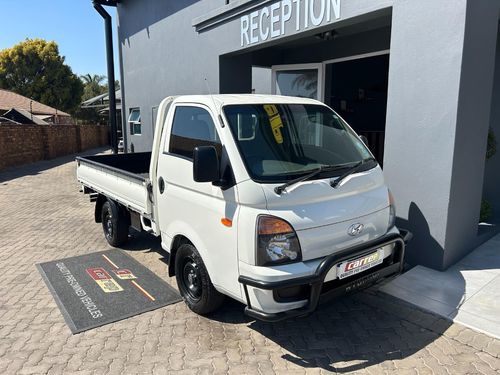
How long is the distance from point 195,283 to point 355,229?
156cm

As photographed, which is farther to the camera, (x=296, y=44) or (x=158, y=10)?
(x=158, y=10)

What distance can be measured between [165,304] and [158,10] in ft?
29.8

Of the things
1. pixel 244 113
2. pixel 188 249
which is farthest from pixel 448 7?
pixel 188 249

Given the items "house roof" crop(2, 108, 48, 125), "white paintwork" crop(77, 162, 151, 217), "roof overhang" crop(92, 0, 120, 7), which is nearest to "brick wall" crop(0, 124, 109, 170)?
"house roof" crop(2, 108, 48, 125)

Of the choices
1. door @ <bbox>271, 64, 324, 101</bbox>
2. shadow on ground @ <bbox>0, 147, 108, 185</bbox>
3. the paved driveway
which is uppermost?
door @ <bbox>271, 64, 324, 101</bbox>

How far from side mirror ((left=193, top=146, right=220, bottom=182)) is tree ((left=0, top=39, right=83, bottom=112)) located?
34.4m

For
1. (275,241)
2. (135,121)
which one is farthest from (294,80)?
(135,121)

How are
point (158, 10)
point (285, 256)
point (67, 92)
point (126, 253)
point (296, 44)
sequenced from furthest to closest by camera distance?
point (67, 92) < point (158, 10) < point (296, 44) < point (126, 253) < point (285, 256)

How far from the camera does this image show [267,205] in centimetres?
292

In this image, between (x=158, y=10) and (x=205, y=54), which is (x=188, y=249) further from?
(x=158, y=10)

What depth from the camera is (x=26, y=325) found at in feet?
12.0

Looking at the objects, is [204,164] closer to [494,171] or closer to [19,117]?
[494,171]

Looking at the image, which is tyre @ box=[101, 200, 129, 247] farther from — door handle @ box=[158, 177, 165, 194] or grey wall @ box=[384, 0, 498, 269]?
grey wall @ box=[384, 0, 498, 269]

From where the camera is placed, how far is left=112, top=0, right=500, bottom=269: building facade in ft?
13.6
